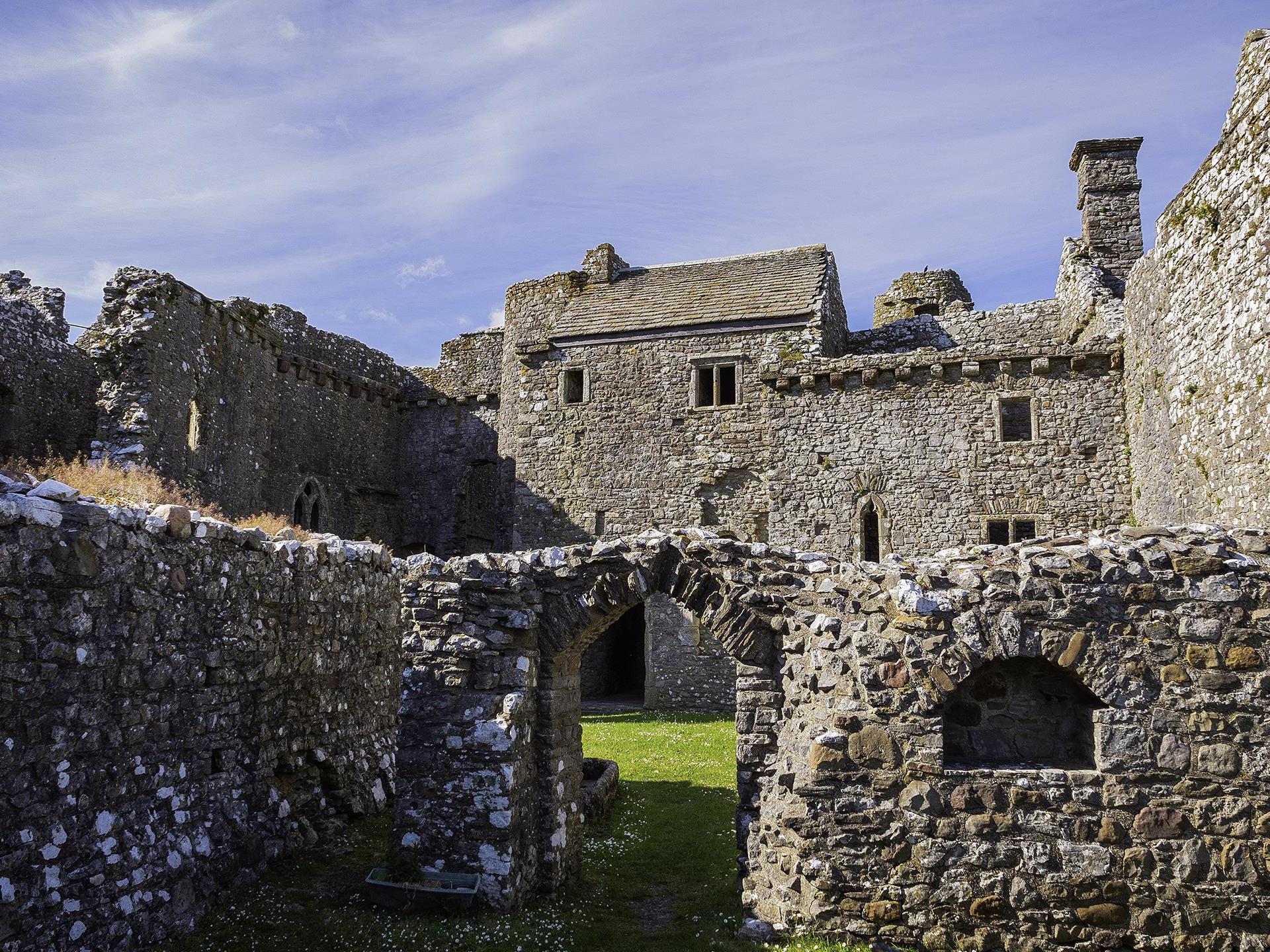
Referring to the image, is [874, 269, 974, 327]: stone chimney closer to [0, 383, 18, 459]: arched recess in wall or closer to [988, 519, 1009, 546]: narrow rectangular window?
[988, 519, 1009, 546]: narrow rectangular window

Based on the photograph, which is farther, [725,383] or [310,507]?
[310,507]

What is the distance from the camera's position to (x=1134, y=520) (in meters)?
17.1

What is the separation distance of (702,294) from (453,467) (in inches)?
361

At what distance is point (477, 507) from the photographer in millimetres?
27719

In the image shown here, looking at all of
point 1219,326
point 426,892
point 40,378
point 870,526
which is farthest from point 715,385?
point 426,892

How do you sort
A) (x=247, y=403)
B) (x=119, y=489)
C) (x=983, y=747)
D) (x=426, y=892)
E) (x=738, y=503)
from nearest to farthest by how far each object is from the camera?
(x=983, y=747) < (x=426, y=892) < (x=119, y=489) < (x=247, y=403) < (x=738, y=503)

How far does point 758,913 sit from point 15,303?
50.1ft

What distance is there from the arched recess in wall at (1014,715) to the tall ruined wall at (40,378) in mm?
14238

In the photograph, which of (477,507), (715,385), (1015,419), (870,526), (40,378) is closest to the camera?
(40,378)

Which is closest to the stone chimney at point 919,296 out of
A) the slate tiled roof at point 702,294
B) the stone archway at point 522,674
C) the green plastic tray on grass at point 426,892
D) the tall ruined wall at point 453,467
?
the slate tiled roof at point 702,294

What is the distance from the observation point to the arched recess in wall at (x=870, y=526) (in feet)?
63.4

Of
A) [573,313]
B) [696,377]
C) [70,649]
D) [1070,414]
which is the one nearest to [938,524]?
[1070,414]

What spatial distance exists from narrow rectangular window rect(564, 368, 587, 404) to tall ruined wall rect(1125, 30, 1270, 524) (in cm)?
1272

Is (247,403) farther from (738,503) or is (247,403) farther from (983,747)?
(983,747)
